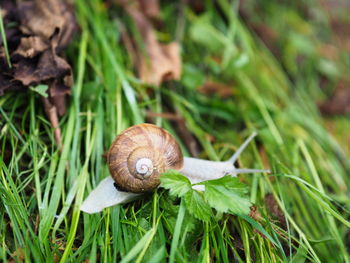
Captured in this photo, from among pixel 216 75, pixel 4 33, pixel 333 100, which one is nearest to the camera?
pixel 4 33

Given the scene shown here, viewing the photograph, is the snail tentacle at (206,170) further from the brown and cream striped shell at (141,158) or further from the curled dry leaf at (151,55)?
the curled dry leaf at (151,55)

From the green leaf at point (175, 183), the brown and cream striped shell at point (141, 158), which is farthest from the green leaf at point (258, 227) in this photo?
the brown and cream striped shell at point (141, 158)

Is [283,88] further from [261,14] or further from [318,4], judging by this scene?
[318,4]

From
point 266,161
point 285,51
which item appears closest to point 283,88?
point 285,51

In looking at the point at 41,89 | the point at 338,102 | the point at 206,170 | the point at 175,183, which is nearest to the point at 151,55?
the point at 41,89

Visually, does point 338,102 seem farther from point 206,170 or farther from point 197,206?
point 197,206

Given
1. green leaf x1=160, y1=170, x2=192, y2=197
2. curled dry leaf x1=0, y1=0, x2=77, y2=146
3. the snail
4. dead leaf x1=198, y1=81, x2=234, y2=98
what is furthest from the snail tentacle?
dead leaf x1=198, y1=81, x2=234, y2=98
